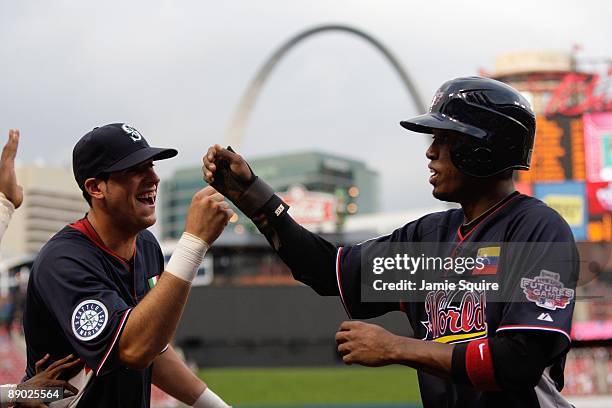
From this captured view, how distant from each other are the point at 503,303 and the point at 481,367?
25cm

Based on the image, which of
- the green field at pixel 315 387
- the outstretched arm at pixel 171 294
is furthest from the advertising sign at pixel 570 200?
the outstretched arm at pixel 171 294

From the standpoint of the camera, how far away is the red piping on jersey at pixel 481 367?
2822 millimetres

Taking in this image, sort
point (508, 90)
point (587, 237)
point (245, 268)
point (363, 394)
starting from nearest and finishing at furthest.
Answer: point (508, 90)
point (363, 394)
point (587, 237)
point (245, 268)

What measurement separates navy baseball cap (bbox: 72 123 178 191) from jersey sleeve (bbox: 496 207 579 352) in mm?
1557

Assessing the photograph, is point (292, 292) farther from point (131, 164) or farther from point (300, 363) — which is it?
point (131, 164)

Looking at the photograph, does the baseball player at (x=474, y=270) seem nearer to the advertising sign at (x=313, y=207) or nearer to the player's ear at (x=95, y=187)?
the player's ear at (x=95, y=187)

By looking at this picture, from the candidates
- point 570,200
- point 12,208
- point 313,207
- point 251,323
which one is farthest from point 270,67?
point 12,208

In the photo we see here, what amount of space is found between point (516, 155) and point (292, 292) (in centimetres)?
3100

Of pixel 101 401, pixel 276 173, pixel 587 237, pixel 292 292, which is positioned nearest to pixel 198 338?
pixel 292 292

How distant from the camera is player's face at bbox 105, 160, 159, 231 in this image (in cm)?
376

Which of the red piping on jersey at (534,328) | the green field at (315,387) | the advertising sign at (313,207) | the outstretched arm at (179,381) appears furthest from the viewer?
the advertising sign at (313,207)

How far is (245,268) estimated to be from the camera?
3950 centimetres

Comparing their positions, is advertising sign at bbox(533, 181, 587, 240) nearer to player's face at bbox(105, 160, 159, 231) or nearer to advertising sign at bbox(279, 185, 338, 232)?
advertising sign at bbox(279, 185, 338, 232)

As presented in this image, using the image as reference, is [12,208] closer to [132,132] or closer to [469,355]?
[132,132]
